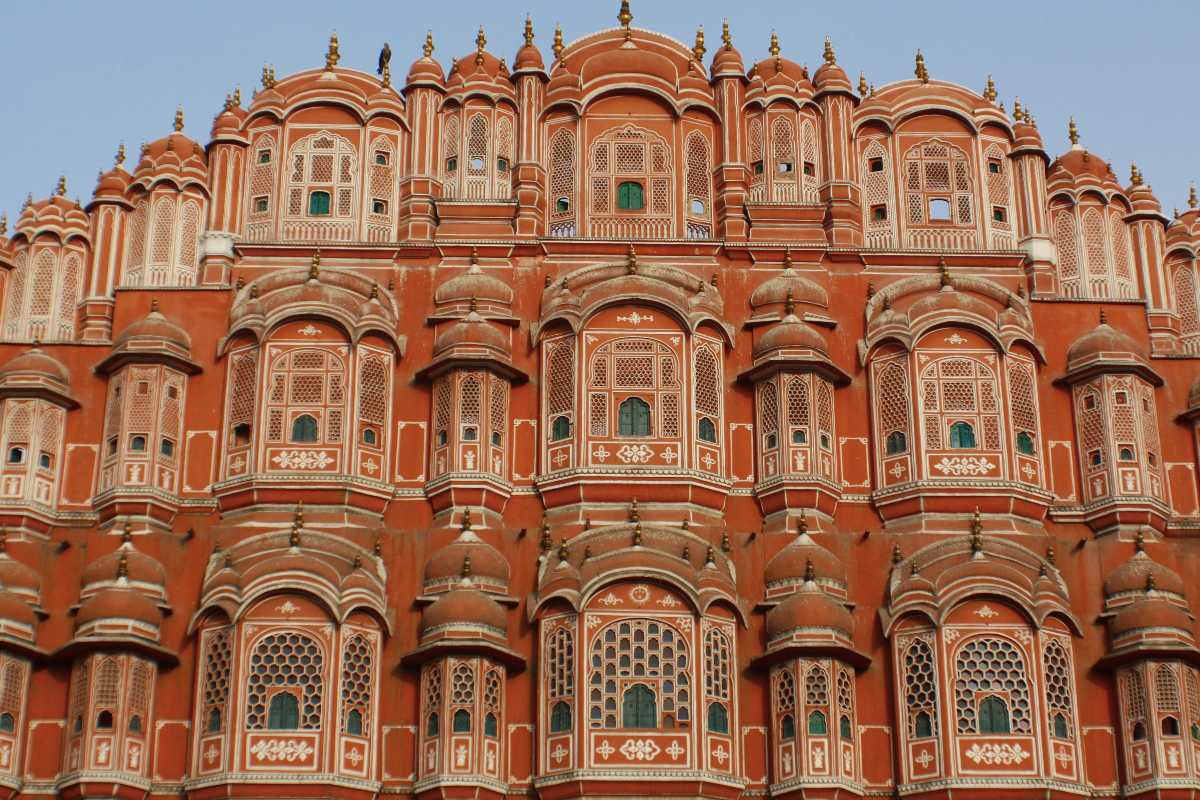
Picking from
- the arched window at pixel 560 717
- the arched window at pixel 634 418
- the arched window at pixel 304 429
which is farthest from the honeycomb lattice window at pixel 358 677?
the arched window at pixel 634 418

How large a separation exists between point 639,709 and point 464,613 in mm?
3111

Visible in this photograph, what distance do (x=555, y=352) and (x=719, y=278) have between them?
3.39m

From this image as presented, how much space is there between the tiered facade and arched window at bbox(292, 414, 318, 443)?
7cm

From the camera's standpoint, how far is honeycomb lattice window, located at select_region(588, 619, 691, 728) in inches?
1296

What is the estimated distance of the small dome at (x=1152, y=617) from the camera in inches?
1328

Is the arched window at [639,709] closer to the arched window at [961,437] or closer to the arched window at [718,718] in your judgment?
the arched window at [718,718]

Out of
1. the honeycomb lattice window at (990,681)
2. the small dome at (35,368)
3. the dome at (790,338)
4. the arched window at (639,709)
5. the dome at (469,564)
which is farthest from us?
the small dome at (35,368)

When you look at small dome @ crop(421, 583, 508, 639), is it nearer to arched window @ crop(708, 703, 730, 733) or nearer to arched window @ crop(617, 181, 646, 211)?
arched window @ crop(708, 703, 730, 733)

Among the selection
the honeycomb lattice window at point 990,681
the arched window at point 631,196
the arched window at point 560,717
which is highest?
the arched window at point 631,196

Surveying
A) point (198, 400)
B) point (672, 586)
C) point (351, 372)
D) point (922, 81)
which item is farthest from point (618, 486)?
point (922, 81)

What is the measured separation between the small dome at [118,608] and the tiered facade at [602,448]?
0.08 meters

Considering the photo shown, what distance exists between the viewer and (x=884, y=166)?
1558 inches

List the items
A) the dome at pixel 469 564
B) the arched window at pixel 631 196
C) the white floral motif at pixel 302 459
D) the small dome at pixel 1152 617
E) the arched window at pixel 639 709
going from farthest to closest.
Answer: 1. the arched window at pixel 631 196
2. the white floral motif at pixel 302 459
3. the dome at pixel 469 564
4. the small dome at pixel 1152 617
5. the arched window at pixel 639 709

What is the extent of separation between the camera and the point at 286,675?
33.1 metres
